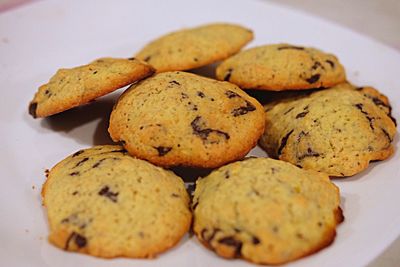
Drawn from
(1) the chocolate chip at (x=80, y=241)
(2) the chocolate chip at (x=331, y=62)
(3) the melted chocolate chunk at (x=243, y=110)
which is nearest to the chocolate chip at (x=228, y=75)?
(3) the melted chocolate chunk at (x=243, y=110)

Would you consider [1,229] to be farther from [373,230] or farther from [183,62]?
[373,230]

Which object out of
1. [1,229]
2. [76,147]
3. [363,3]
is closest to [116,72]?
[76,147]

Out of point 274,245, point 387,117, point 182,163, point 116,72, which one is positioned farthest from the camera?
point 387,117

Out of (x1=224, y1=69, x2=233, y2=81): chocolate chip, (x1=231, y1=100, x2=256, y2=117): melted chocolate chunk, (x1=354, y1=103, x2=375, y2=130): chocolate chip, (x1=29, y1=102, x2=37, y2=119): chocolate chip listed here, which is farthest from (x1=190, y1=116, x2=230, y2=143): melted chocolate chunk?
(x1=29, y1=102, x2=37, y2=119): chocolate chip

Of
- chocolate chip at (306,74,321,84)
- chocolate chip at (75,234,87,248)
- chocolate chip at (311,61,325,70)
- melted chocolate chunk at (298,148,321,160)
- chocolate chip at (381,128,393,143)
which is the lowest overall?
chocolate chip at (75,234,87,248)

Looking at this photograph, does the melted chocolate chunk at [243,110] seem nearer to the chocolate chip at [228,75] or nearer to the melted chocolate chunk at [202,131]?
the melted chocolate chunk at [202,131]

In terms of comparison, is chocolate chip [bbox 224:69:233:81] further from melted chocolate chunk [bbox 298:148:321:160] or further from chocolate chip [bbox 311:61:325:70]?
melted chocolate chunk [bbox 298:148:321:160]
